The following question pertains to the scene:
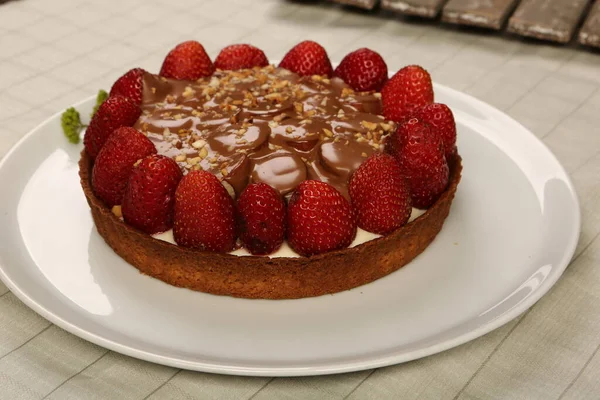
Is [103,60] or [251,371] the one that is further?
[103,60]

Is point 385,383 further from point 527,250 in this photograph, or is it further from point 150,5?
point 150,5

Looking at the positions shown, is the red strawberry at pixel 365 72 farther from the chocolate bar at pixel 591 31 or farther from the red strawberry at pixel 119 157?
the chocolate bar at pixel 591 31

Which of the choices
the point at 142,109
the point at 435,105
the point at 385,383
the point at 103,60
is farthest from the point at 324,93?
the point at 103,60

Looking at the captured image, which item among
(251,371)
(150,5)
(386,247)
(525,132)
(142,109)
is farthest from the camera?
(150,5)

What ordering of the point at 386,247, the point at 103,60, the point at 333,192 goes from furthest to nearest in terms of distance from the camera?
the point at 103,60 < the point at 386,247 < the point at 333,192

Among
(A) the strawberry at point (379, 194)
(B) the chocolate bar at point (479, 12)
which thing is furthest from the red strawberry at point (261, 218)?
(B) the chocolate bar at point (479, 12)

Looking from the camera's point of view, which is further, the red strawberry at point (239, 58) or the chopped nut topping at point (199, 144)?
the red strawberry at point (239, 58)

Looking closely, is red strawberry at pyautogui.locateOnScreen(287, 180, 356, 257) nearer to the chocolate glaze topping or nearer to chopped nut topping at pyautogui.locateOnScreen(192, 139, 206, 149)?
the chocolate glaze topping
